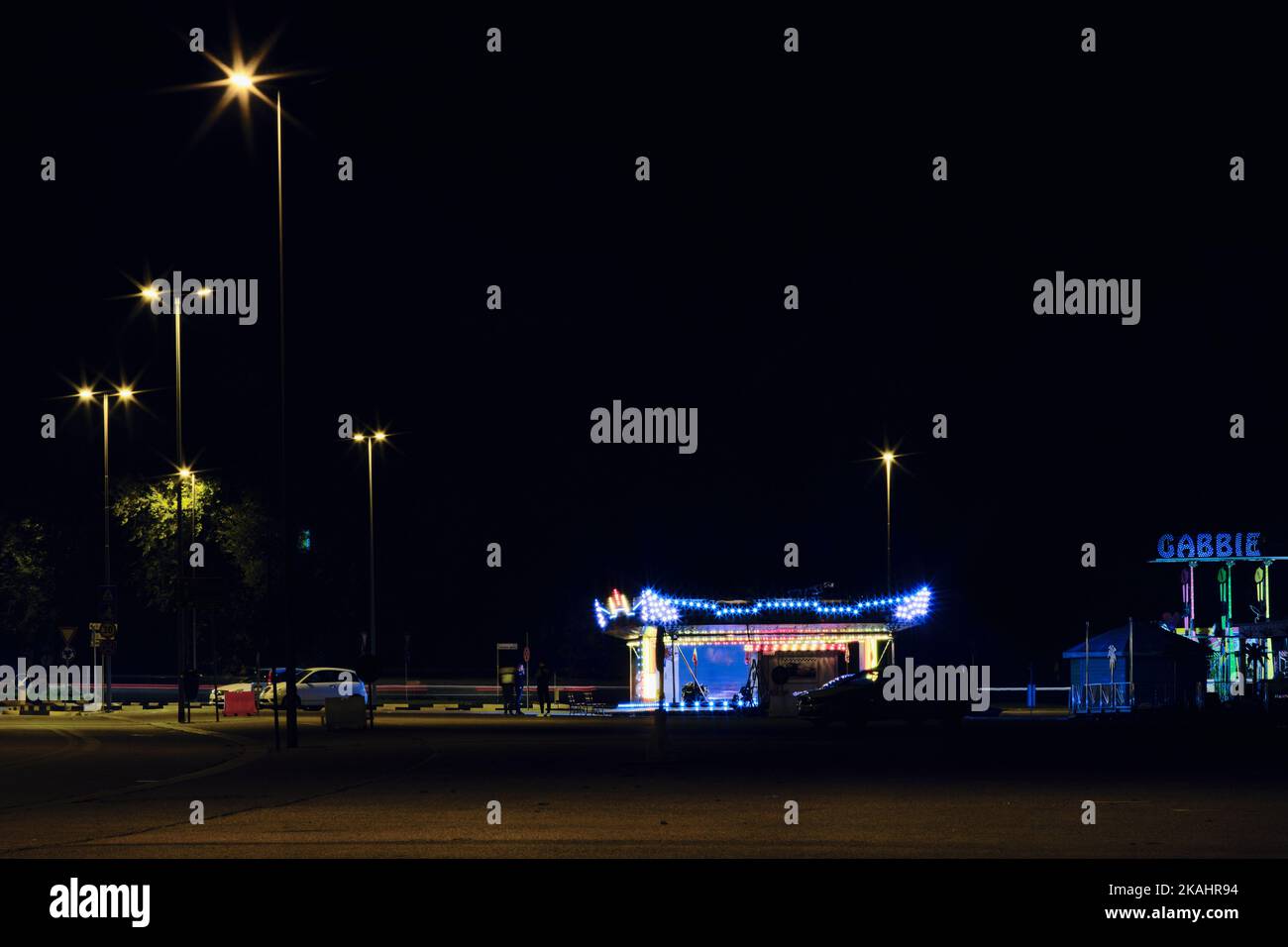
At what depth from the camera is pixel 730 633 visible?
6288 cm

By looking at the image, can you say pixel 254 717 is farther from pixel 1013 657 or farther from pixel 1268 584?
pixel 1013 657

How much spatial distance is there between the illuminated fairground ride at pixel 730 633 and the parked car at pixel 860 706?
15.7 metres

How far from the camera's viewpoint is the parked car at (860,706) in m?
44.1

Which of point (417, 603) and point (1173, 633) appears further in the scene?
point (417, 603)

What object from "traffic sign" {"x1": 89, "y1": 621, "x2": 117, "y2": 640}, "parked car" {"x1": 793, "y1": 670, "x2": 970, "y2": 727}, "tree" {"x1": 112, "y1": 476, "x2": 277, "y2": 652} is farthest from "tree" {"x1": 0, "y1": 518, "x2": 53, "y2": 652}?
"parked car" {"x1": 793, "y1": 670, "x2": 970, "y2": 727}

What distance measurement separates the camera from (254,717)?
172 ft

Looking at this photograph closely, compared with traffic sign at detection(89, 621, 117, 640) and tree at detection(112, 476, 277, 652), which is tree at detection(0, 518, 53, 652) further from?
traffic sign at detection(89, 621, 117, 640)

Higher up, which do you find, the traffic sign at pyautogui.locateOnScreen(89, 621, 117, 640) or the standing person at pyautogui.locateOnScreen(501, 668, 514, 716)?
the traffic sign at pyautogui.locateOnScreen(89, 621, 117, 640)

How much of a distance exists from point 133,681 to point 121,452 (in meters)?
12.5

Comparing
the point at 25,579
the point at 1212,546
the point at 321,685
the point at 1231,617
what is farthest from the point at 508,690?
the point at 25,579

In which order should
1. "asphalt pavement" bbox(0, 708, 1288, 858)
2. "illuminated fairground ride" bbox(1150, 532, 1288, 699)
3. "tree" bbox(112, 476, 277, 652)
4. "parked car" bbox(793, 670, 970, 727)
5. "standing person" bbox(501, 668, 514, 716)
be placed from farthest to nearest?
"tree" bbox(112, 476, 277, 652)
"illuminated fairground ride" bbox(1150, 532, 1288, 699)
"standing person" bbox(501, 668, 514, 716)
"parked car" bbox(793, 670, 970, 727)
"asphalt pavement" bbox(0, 708, 1288, 858)

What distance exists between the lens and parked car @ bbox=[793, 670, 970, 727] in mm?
44125

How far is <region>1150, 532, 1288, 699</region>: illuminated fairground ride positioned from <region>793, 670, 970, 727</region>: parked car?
672 inches
